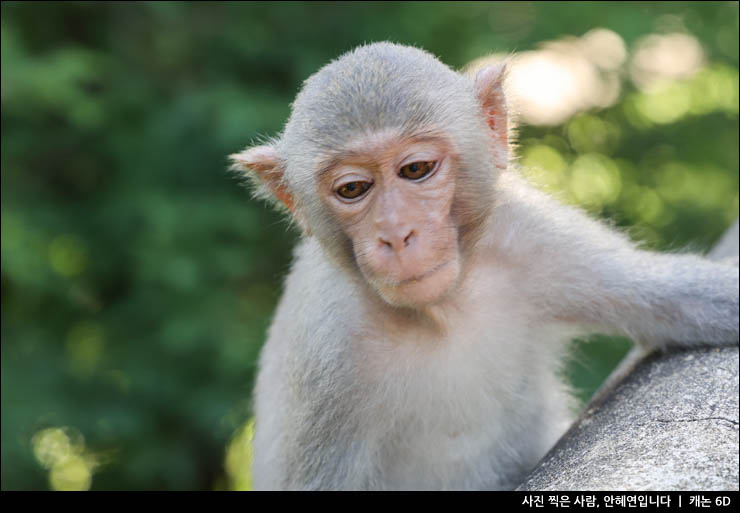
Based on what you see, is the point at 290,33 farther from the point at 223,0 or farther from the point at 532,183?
the point at 532,183

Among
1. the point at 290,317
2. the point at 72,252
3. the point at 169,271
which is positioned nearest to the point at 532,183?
the point at 290,317

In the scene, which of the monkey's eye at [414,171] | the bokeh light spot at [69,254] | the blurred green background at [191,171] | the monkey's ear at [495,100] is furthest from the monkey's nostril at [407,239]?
the bokeh light spot at [69,254]

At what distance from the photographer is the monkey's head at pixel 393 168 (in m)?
3.55

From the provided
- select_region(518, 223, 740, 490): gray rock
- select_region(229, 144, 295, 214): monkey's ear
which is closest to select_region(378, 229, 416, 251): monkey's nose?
select_region(229, 144, 295, 214): monkey's ear

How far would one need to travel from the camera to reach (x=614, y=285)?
170 inches

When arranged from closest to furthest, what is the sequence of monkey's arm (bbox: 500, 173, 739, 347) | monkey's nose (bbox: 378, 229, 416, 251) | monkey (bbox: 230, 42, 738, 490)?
monkey's nose (bbox: 378, 229, 416, 251) < monkey (bbox: 230, 42, 738, 490) < monkey's arm (bbox: 500, 173, 739, 347)

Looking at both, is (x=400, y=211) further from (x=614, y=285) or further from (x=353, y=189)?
(x=614, y=285)

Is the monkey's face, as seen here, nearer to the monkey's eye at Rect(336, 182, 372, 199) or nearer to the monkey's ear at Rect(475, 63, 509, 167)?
the monkey's eye at Rect(336, 182, 372, 199)

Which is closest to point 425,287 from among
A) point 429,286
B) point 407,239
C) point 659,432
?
point 429,286

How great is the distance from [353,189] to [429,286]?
20.8 inches

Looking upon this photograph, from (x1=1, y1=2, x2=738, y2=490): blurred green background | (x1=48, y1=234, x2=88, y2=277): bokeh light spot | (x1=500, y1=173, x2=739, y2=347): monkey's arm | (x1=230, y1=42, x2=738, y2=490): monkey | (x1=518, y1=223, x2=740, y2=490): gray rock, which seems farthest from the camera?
(x1=48, y1=234, x2=88, y2=277): bokeh light spot

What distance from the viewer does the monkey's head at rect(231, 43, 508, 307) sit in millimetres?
3549

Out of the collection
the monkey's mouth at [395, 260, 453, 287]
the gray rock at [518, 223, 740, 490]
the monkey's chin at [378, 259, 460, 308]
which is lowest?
the gray rock at [518, 223, 740, 490]

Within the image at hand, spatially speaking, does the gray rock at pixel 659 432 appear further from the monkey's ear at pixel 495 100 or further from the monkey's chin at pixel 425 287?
the monkey's ear at pixel 495 100
